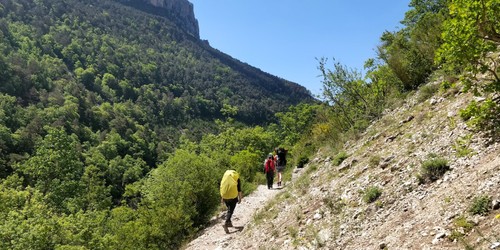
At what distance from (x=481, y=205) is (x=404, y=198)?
180 centimetres

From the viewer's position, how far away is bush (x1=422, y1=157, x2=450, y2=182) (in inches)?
249

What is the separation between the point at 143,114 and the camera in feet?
435

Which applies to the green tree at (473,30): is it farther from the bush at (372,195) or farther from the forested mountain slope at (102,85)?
the forested mountain slope at (102,85)

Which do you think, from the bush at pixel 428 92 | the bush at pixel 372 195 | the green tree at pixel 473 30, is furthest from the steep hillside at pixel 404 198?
the green tree at pixel 473 30

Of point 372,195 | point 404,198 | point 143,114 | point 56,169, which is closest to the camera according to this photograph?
point 404,198

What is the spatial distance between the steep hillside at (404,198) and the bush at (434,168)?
60 mm

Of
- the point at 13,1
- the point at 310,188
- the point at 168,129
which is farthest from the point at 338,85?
the point at 13,1

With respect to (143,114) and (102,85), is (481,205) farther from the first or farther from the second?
(102,85)

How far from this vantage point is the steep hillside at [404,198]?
475 cm

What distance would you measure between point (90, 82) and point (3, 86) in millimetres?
40328

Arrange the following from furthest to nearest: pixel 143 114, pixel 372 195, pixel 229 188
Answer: pixel 143 114 → pixel 229 188 → pixel 372 195

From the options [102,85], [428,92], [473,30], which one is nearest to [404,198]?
[473,30]

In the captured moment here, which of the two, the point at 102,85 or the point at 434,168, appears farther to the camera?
the point at 102,85

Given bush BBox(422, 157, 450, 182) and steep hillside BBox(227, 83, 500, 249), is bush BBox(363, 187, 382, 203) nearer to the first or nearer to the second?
steep hillside BBox(227, 83, 500, 249)
